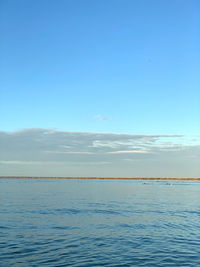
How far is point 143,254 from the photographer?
1842 centimetres

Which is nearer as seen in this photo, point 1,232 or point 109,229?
point 1,232

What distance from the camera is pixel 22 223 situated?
27.4 meters

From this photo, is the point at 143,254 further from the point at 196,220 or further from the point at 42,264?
the point at 196,220

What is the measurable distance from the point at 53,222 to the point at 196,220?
15759mm

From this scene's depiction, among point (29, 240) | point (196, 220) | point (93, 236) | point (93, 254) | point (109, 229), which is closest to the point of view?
point (93, 254)

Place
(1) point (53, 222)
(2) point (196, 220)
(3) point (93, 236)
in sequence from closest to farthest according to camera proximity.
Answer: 1. (3) point (93, 236)
2. (1) point (53, 222)
3. (2) point (196, 220)

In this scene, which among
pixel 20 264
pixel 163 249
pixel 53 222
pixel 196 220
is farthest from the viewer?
pixel 196 220

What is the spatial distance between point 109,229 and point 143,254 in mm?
7742

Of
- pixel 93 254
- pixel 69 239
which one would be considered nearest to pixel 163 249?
pixel 93 254

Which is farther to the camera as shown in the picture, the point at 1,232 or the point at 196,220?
the point at 196,220

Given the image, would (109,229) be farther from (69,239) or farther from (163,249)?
(163,249)

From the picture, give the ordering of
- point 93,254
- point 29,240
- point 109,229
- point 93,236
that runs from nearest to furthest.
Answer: point 93,254 < point 29,240 < point 93,236 < point 109,229

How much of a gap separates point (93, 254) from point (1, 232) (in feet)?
30.9

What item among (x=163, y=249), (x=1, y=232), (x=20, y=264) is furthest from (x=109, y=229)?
(x=20, y=264)
